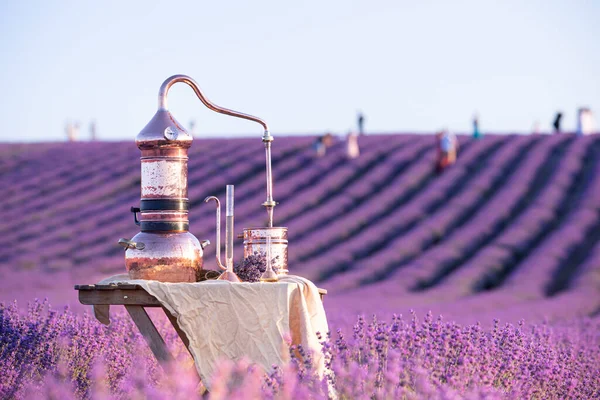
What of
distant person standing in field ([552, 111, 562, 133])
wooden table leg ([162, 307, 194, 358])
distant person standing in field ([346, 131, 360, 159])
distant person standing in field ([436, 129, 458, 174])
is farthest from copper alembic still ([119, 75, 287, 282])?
distant person standing in field ([552, 111, 562, 133])

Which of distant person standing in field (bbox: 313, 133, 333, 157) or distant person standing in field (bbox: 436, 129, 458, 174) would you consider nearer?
distant person standing in field (bbox: 436, 129, 458, 174)

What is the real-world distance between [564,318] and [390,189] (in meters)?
7.91

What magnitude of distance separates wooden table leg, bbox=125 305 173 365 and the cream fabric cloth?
4.5 inches

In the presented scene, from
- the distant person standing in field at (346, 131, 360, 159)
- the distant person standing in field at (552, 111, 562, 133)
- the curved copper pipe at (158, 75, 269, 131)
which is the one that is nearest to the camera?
the curved copper pipe at (158, 75, 269, 131)

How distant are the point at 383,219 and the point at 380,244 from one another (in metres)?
1.02

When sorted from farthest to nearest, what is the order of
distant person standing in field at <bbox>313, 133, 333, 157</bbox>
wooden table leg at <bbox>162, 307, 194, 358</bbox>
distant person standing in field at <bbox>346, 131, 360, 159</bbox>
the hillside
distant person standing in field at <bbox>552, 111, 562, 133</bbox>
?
Answer: distant person standing in field at <bbox>552, 111, 562, 133</bbox>, distant person standing in field at <bbox>313, 133, 333, 157</bbox>, distant person standing in field at <bbox>346, 131, 360, 159</bbox>, the hillside, wooden table leg at <bbox>162, 307, 194, 358</bbox>

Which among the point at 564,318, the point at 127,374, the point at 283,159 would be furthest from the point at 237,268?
the point at 283,159

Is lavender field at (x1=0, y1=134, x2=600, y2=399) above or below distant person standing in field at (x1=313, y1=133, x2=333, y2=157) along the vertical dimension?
below

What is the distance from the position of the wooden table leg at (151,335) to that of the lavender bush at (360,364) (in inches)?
4.3

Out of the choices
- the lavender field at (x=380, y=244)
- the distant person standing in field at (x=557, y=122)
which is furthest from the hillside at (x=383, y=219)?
the distant person standing in field at (x=557, y=122)

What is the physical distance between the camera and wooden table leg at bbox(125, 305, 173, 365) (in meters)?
3.87

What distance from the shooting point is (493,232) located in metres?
14.8

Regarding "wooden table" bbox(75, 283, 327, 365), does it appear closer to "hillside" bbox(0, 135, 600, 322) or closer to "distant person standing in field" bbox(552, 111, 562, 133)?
→ "hillside" bbox(0, 135, 600, 322)

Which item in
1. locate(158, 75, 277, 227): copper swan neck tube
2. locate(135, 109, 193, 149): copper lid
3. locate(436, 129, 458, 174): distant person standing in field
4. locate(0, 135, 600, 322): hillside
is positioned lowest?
locate(0, 135, 600, 322): hillside
